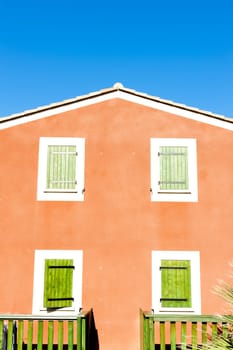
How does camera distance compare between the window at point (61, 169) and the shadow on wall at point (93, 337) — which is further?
the window at point (61, 169)

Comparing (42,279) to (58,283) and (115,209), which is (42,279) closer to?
(58,283)

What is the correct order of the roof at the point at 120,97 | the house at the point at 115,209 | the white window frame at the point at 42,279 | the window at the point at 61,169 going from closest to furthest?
the white window frame at the point at 42,279
the house at the point at 115,209
the window at the point at 61,169
the roof at the point at 120,97

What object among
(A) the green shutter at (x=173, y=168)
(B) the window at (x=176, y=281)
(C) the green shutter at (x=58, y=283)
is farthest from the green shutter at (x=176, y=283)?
(C) the green shutter at (x=58, y=283)

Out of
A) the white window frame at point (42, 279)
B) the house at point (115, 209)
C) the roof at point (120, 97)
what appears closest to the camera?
the white window frame at point (42, 279)

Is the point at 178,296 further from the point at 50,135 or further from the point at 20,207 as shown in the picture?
the point at 50,135

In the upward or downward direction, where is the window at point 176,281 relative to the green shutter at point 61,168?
downward

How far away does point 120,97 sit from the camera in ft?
40.1

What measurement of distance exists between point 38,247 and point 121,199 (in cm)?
252

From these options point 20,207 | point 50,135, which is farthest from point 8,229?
point 50,135

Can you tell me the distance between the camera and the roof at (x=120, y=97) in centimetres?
1201

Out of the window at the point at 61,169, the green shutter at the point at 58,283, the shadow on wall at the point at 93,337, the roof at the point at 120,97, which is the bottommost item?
the shadow on wall at the point at 93,337

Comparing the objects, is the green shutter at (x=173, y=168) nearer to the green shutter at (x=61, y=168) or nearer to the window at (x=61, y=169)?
the window at (x=61, y=169)

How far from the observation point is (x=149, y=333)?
28.2ft

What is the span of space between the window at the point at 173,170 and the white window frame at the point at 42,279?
2.61 m
